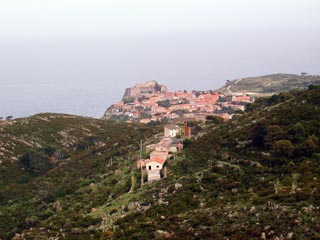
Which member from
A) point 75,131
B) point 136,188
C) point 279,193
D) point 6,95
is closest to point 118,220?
point 136,188

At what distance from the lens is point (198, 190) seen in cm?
2406

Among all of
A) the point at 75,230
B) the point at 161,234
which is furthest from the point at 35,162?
the point at 161,234

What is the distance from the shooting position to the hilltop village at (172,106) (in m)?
69.8

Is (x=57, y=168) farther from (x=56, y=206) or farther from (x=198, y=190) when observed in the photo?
(x=198, y=190)

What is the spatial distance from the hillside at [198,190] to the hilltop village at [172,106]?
2898 cm

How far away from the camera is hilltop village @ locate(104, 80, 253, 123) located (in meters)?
69.8

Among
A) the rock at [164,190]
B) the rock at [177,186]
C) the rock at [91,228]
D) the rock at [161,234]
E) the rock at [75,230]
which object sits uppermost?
the rock at [177,186]

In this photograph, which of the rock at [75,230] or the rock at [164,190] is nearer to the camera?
the rock at [75,230]

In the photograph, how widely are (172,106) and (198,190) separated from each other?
55.9 meters

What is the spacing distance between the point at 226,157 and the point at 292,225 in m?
10.8

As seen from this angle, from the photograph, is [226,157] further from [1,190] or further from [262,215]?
[1,190]

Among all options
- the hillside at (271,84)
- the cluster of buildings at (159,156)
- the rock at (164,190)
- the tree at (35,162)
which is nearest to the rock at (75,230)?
the rock at (164,190)

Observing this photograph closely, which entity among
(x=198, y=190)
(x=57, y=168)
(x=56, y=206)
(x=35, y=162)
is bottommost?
(x=57, y=168)

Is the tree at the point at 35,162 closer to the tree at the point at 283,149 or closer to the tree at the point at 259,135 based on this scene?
the tree at the point at 259,135
